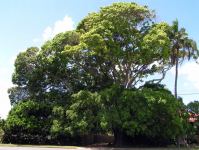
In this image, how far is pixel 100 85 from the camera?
177 feet

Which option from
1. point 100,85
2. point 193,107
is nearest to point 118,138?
point 100,85

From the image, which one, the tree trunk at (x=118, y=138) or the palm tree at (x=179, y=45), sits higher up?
the palm tree at (x=179, y=45)

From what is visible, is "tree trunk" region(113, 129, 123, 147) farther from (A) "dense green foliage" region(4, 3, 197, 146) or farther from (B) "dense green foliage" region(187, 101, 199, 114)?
(B) "dense green foliage" region(187, 101, 199, 114)

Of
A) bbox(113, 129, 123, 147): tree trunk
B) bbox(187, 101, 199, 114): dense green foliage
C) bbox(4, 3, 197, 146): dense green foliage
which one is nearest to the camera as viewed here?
bbox(4, 3, 197, 146): dense green foliage

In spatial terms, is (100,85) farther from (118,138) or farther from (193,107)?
(193,107)

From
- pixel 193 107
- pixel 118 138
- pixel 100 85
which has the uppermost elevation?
pixel 100 85

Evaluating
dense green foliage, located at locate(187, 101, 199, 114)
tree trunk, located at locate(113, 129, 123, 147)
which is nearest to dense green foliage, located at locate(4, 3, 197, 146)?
tree trunk, located at locate(113, 129, 123, 147)

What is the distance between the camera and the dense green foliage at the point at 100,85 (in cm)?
4650

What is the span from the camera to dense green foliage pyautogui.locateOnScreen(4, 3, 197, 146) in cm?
4650

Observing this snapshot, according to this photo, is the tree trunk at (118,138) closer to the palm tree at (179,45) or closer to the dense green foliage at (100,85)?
the dense green foliage at (100,85)

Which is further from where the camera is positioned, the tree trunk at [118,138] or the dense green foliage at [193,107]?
the dense green foliage at [193,107]

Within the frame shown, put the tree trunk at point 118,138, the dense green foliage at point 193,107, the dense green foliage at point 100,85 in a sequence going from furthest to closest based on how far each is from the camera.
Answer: the dense green foliage at point 193,107, the tree trunk at point 118,138, the dense green foliage at point 100,85

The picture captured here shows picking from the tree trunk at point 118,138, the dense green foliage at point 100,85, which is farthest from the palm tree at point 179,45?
the tree trunk at point 118,138

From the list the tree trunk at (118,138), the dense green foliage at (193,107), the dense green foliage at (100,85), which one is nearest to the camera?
the dense green foliage at (100,85)
